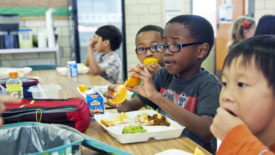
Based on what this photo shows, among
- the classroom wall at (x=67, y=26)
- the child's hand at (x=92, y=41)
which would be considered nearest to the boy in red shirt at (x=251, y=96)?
the child's hand at (x=92, y=41)

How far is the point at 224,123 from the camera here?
0.80m

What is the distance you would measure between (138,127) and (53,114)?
348 mm

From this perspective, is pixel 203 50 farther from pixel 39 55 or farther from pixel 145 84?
pixel 39 55

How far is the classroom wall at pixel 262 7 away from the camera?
5242 millimetres

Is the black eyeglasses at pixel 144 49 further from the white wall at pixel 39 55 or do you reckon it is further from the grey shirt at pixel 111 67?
the white wall at pixel 39 55

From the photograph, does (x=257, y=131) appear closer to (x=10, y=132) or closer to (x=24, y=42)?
(x=10, y=132)

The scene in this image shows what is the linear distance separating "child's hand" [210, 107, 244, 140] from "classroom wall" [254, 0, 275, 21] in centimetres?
495

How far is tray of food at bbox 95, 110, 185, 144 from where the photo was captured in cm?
110

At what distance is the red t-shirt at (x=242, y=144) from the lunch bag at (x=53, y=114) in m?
0.64

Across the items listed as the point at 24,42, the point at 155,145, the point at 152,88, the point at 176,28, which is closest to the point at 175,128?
the point at 155,145

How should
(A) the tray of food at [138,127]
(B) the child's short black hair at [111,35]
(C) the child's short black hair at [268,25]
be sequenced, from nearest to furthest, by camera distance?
1. (A) the tray of food at [138,127]
2. (C) the child's short black hair at [268,25]
3. (B) the child's short black hair at [111,35]

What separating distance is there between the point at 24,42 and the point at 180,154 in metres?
3.99

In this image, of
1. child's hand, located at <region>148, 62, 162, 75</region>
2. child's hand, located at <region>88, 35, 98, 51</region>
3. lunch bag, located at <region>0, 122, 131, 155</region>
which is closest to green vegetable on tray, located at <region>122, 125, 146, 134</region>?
lunch bag, located at <region>0, 122, 131, 155</region>

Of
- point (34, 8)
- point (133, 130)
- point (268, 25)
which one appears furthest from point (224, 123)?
point (34, 8)
